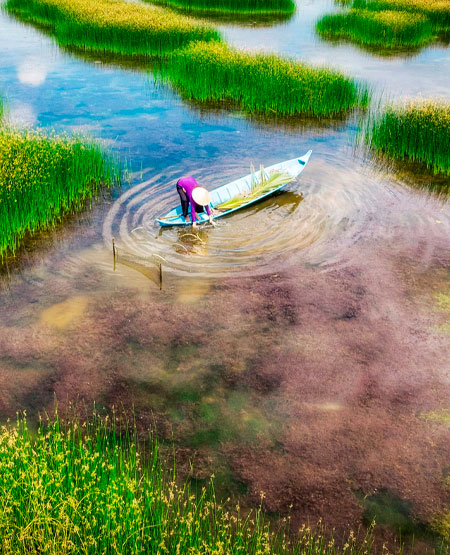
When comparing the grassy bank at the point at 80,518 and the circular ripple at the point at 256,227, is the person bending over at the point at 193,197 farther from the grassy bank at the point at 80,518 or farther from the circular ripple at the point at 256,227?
the grassy bank at the point at 80,518

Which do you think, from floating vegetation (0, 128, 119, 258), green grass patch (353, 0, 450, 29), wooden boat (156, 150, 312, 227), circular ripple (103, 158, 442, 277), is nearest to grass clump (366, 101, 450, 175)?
circular ripple (103, 158, 442, 277)

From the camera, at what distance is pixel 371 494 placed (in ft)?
18.5

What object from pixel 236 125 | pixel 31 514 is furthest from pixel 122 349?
pixel 236 125

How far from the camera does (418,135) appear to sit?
13.4 m

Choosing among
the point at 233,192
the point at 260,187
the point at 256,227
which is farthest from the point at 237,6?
the point at 256,227

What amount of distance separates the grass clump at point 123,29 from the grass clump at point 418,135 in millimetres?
Result: 10521

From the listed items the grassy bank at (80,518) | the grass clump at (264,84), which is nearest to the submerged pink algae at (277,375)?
the grassy bank at (80,518)

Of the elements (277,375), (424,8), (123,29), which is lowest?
(277,375)

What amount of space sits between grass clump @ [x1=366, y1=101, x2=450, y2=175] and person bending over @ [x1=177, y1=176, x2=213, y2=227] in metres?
6.02

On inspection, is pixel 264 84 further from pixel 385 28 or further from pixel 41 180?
pixel 385 28

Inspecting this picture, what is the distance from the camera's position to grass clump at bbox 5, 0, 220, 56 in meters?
21.6

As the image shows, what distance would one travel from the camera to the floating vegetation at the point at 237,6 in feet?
97.8

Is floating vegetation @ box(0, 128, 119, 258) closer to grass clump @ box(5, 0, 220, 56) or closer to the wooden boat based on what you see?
the wooden boat

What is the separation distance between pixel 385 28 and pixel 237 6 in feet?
30.4
